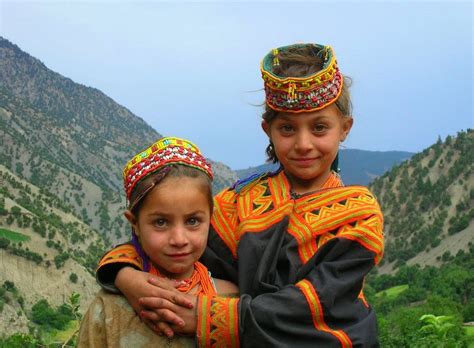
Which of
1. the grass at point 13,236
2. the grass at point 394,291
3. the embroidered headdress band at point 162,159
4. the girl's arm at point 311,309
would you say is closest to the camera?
the girl's arm at point 311,309

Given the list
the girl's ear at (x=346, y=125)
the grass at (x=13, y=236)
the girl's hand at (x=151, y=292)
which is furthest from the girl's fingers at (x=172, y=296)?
the grass at (x=13, y=236)

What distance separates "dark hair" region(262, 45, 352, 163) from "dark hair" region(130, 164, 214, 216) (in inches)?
18.4

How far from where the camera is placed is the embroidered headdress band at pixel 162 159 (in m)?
2.43

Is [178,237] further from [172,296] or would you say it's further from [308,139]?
[308,139]

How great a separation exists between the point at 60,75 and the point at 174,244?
153 m

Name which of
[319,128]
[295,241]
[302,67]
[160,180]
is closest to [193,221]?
[160,180]

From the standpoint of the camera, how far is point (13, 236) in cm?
5356

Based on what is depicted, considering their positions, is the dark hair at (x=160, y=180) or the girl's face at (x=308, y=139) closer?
the dark hair at (x=160, y=180)

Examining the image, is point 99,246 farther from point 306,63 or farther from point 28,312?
point 306,63

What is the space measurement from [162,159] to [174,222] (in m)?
0.27

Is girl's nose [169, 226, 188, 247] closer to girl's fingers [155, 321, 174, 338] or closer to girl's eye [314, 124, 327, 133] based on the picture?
girl's fingers [155, 321, 174, 338]

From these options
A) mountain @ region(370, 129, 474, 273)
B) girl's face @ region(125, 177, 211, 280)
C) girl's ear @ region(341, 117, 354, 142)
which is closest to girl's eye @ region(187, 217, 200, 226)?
girl's face @ region(125, 177, 211, 280)

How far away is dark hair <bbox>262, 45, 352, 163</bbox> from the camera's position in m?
2.63

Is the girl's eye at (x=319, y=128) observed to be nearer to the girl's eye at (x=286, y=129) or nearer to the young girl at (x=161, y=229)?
the girl's eye at (x=286, y=129)
